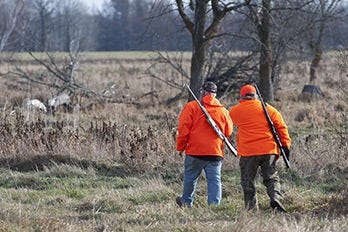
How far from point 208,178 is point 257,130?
103cm

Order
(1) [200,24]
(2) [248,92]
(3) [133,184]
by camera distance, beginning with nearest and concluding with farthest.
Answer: (2) [248,92]
(3) [133,184]
(1) [200,24]

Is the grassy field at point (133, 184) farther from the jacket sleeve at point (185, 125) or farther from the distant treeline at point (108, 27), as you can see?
the distant treeline at point (108, 27)

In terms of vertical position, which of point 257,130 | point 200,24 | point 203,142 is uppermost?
point 200,24

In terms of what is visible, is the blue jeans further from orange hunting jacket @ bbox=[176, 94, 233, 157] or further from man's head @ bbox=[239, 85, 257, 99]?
man's head @ bbox=[239, 85, 257, 99]

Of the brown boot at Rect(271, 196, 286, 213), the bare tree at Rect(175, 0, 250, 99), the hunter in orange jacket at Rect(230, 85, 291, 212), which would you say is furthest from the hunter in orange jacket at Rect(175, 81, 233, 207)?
the bare tree at Rect(175, 0, 250, 99)

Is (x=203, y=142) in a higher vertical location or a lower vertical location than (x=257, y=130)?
lower

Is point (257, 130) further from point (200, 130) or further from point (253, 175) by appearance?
point (200, 130)

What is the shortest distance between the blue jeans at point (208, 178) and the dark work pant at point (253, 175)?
462 millimetres

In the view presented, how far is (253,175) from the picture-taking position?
796 cm

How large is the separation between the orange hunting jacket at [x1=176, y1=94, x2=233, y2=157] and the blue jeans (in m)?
0.15

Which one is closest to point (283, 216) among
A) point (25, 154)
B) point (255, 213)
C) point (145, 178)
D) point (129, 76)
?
point (255, 213)

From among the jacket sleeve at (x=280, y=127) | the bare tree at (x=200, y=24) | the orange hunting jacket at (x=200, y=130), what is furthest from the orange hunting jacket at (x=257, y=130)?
the bare tree at (x=200, y=24)

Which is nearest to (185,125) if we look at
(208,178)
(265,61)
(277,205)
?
(208,178)

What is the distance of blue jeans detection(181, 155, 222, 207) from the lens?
828 centimetres
